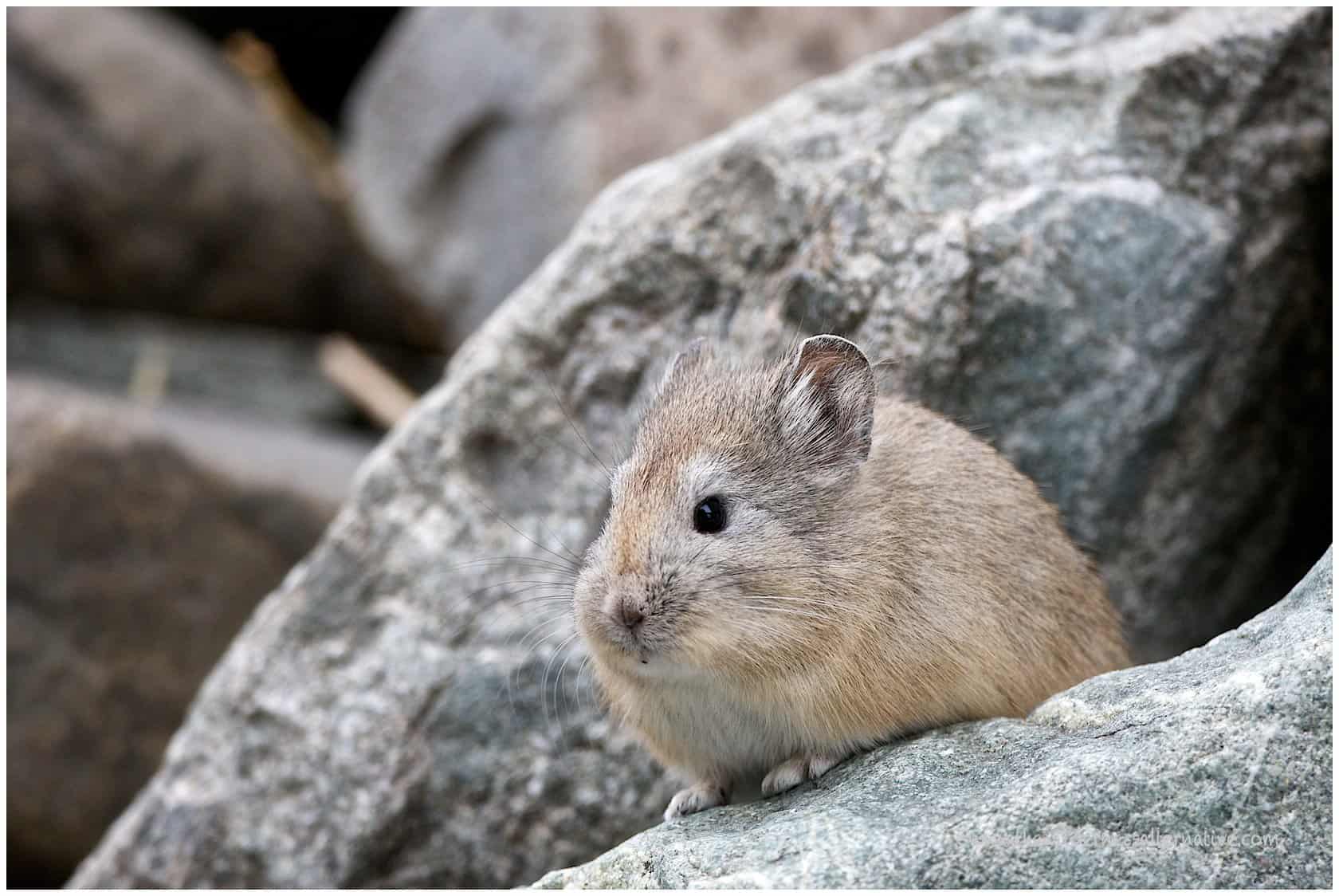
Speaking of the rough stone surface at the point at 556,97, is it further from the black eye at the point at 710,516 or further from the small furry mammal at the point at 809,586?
the black eye at the point at 710,516

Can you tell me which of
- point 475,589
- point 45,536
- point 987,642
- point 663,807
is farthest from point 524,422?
point 45,536

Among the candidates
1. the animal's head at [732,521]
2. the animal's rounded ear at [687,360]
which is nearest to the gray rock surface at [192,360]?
the animal's rounded ear at [687,360]

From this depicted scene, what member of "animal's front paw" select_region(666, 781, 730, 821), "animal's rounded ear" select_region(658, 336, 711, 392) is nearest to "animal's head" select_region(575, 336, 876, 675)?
"animal's rounded ear" select_region(658, 336, 711, 392)

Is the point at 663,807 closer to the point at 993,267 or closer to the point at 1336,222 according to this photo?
the point at 993,267

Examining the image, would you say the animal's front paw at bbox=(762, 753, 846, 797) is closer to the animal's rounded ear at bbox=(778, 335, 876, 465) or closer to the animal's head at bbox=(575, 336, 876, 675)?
the animal's head at bbox=(575, 336, 876, 675)

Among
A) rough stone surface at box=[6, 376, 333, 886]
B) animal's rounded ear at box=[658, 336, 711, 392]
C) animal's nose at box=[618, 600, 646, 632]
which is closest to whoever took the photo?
animal's nose at box=[618, 600, 646, 632]
